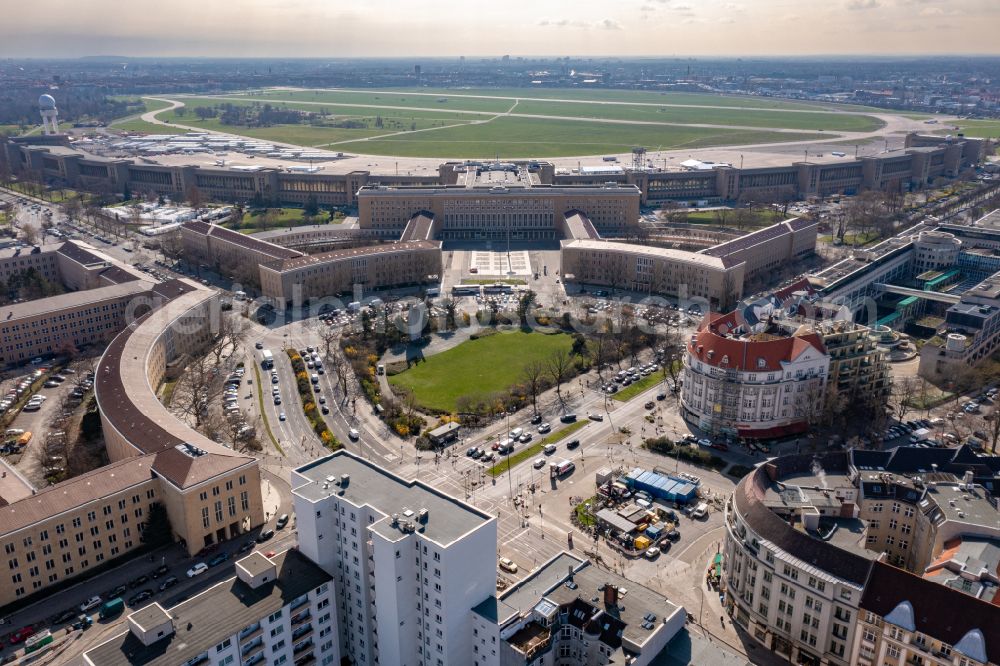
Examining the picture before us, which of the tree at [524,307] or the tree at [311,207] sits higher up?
the tree at [311,207]

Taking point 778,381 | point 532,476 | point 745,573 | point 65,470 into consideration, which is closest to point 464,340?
point 532,476

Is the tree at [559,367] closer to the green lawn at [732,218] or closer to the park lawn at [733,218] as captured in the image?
the green lawn at [732,218]

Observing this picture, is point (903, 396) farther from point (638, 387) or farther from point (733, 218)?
point (733, 218)

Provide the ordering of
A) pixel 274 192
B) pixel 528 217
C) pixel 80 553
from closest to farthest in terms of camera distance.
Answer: pixel 80 553 → pixel 528 217 → pixel 274 192

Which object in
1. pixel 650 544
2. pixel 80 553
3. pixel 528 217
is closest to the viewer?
pixel 80 553

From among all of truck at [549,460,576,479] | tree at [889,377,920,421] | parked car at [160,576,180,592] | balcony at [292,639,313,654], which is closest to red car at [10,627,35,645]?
parked car at [160,576,180,592]

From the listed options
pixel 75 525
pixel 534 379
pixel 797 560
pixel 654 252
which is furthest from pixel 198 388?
pixel 654 252

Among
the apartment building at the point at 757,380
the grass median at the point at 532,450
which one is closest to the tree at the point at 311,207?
the grass median at the point at 532,450

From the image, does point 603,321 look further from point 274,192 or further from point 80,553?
point 274,192
